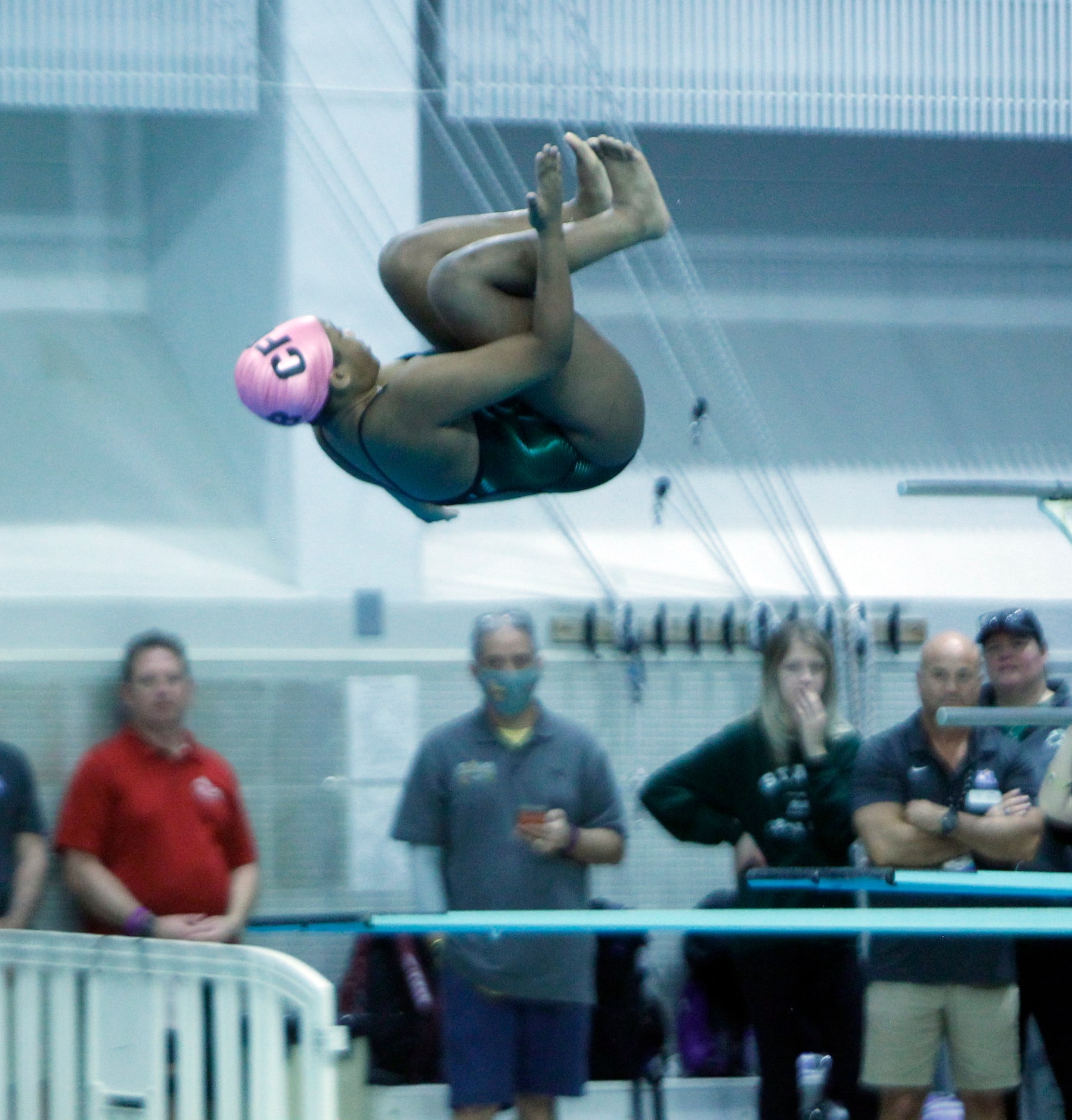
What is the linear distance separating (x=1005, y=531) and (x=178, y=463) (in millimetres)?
3048

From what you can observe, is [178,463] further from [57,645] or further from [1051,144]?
[1051,144]

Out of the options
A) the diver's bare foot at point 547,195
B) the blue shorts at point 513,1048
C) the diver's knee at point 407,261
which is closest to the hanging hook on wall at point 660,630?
the blue shorts at point 513,1048

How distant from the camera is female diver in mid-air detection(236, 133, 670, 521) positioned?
261cm

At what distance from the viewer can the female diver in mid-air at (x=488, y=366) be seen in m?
2.61

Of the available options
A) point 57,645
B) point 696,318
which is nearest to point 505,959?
point 57,645

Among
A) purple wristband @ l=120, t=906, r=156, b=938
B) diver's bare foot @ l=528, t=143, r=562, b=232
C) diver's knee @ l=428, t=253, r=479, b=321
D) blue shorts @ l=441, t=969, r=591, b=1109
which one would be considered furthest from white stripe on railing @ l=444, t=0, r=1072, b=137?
diver's bare foot @ l=528, t=143, r=562, b=232

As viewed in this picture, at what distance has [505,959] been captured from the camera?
4473 millimetres

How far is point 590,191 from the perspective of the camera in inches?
112

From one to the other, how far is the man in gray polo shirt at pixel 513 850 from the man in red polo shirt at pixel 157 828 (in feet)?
1.71

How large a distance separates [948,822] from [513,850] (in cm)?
111

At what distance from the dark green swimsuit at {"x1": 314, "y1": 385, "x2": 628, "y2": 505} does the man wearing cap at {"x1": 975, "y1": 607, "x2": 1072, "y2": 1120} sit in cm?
200

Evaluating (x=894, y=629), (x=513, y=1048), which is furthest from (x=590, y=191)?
(x=894, y=629)

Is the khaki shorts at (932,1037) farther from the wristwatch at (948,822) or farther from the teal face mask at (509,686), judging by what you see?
the teal face mask at (509,686)

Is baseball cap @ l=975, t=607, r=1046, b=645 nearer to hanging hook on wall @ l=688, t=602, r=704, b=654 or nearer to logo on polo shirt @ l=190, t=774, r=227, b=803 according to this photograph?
hanging hook on wall @ l=688, t=602, r=704, b=654
